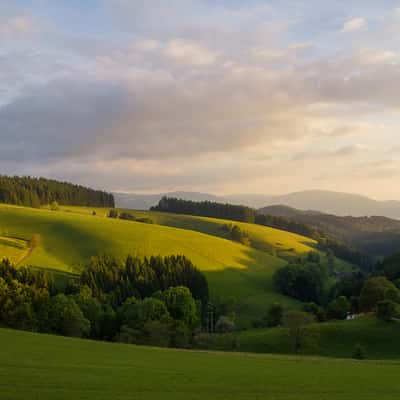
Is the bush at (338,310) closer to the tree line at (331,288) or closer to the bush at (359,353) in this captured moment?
the tree line at (331,288)

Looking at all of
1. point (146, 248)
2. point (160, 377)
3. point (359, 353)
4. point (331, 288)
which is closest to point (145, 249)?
point (146, 248)

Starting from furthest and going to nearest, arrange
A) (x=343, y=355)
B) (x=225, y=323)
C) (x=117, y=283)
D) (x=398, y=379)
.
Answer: (x=117, y=283), (x=225, y=323), (x=343, y=355), (x=398, y=379)

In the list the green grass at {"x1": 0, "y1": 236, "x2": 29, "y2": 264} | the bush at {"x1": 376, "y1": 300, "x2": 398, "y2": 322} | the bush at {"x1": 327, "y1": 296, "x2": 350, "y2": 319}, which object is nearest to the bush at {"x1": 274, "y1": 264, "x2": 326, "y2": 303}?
the bush at {"x1": 327, "y1": 296, "x2": 350, "y2": 319}

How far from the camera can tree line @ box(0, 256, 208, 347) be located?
74.4 m

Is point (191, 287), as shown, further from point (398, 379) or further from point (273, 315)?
point (398, 379)

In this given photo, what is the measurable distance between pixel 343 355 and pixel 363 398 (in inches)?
1905

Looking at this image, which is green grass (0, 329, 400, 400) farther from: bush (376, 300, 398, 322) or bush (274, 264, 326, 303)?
bush (274, 264, 326, 303)

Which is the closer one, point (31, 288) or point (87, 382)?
point (87, 382)

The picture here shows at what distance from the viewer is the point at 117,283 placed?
5162 inches

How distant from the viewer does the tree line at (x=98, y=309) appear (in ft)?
244

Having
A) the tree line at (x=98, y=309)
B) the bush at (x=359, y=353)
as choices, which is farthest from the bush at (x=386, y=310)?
the tree line at (x=98, y=309)

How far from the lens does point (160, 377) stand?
30562mm

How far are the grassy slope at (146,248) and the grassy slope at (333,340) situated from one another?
4436 cm

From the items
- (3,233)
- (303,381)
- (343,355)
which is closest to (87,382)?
(303,381)
